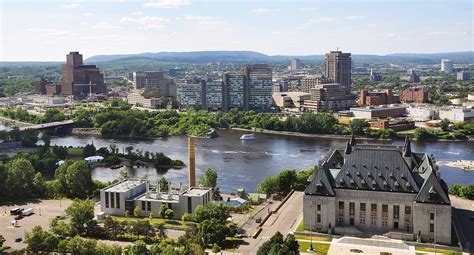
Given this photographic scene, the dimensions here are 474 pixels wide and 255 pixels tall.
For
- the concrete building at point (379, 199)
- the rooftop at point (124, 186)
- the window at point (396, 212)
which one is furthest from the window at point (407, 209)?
the rooftop at point (124, 186)

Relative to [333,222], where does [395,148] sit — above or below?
above

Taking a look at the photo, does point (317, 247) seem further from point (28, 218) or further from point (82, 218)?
point (28, 218)

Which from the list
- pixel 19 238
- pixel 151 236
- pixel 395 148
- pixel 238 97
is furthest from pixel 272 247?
pixel 238 97

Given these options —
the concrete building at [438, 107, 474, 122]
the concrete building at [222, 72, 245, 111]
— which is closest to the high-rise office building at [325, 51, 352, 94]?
the concrete building at [222, 72, 245, 111]

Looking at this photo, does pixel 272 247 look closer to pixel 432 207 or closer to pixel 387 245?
pixel 387 245

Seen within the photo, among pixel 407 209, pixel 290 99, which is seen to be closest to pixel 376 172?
pixel 407 209

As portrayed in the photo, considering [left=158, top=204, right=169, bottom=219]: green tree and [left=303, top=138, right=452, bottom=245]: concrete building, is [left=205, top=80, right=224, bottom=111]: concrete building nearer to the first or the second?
[left=158, top=204, right=169, bottom=219]: green tree

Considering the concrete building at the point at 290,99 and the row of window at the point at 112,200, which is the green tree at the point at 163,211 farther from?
the concrete building at the point at 290,99
